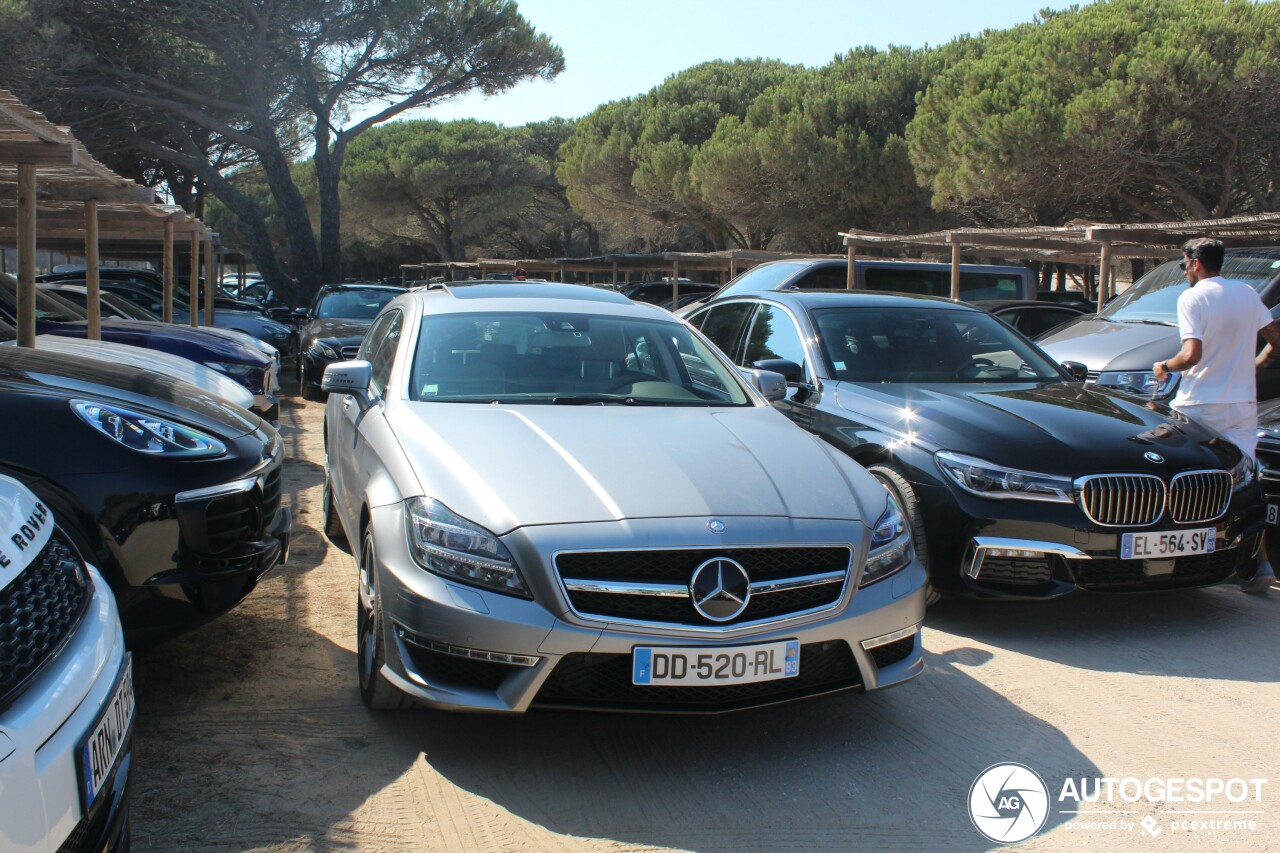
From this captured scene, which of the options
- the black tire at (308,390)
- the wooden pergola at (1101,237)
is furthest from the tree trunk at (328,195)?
the wooden pergola at (1101,237)

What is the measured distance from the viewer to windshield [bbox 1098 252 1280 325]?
878 cm

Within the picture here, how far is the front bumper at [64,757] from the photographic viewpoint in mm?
1822

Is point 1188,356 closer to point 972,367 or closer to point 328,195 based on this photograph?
point 972,367

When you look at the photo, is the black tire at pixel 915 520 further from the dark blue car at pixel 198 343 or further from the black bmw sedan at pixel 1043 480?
the dark blue car at pixel 198 343

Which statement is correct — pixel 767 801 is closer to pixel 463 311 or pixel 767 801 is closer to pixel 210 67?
pixel 463 311

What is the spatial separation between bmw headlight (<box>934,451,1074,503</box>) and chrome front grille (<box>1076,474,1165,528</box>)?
0.09 meters

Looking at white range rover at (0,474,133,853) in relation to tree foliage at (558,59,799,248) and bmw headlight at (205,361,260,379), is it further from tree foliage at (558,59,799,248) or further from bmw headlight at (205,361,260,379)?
tree foliage at (558,59,799,248)

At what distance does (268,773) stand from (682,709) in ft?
4.21

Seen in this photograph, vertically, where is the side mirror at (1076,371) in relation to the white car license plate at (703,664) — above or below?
above

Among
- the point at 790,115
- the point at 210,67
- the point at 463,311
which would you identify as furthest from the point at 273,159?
the point at 463,311

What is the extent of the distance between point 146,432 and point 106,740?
1.76 metres

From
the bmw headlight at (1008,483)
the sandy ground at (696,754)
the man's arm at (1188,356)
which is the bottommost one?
the sandy ground at (696,754)

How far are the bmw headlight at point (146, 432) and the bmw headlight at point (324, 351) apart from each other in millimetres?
8557

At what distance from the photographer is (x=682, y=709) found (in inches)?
124
